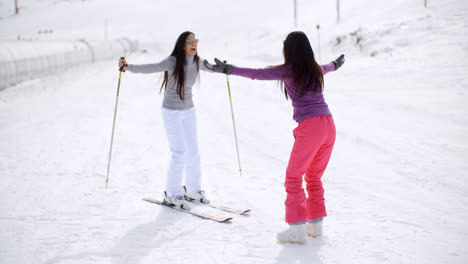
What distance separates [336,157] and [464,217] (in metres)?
2.56

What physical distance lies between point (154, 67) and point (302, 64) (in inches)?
65.6

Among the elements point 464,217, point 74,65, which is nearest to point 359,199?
point 464,217

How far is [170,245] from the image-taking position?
144 inches

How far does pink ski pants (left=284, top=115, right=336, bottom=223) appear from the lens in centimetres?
344

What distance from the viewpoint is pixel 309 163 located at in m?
3.51

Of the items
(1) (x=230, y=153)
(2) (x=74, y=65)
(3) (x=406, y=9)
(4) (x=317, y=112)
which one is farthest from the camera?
(3) (x=406, y=9)

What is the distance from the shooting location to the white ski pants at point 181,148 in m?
4.42

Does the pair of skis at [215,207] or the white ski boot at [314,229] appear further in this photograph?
the pair of skis at [215,207]

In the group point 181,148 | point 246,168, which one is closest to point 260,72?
point 181,148

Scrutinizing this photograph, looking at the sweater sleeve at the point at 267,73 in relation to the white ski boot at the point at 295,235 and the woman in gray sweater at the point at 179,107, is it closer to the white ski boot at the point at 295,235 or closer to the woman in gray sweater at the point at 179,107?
the woman in gray sweater at the point at 179,107

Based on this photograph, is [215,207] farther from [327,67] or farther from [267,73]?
[327,67]

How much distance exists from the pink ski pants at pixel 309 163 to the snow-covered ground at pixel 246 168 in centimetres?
35

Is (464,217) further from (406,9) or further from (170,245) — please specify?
(406,9)

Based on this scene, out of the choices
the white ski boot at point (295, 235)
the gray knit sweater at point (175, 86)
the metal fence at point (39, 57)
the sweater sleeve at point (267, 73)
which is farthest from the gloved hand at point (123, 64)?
the metal fence at point (39, 57)
